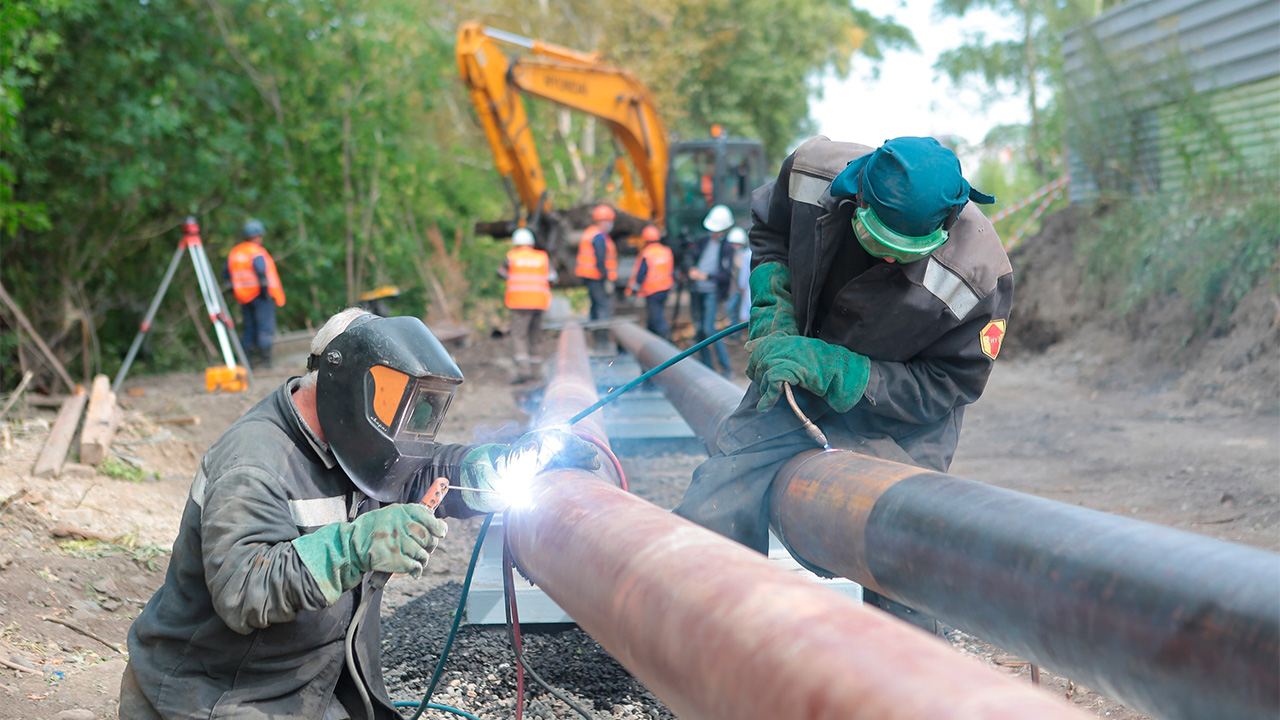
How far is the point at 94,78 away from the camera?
1144cm

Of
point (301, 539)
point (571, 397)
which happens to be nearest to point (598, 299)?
point (571, 397)

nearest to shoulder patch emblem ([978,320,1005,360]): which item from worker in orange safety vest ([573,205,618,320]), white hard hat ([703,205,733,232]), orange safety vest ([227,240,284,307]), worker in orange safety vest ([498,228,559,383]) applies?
worker in orange safety vest ([498,228,559,383])

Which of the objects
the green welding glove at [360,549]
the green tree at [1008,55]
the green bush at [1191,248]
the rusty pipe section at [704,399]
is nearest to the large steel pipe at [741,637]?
the green welding glove at [360,549]

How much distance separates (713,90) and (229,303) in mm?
14138

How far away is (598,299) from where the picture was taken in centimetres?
1155

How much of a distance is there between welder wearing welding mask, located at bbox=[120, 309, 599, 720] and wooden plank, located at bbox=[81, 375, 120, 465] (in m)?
3.87

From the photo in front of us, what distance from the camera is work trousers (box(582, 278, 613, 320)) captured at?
37.6ft

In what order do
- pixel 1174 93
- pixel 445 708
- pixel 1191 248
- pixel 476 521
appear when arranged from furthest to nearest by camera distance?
1. pixel 1174 93
2. pixel 1191 248
3. pixel 476 521
4. pixel 445 708

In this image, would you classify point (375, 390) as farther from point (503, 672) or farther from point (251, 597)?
point (503, 672)

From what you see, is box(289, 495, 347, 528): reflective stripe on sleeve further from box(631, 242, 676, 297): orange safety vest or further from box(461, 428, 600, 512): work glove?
box(631, 242, 676, 297): orange safety vest

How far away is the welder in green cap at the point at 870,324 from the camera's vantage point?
2.20m

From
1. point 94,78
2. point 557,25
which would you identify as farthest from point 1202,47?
point 557,25

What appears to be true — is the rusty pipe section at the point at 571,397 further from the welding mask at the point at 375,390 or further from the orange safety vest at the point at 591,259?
the orange safety vest at the point at 591,259

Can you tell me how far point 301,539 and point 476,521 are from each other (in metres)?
3.33
